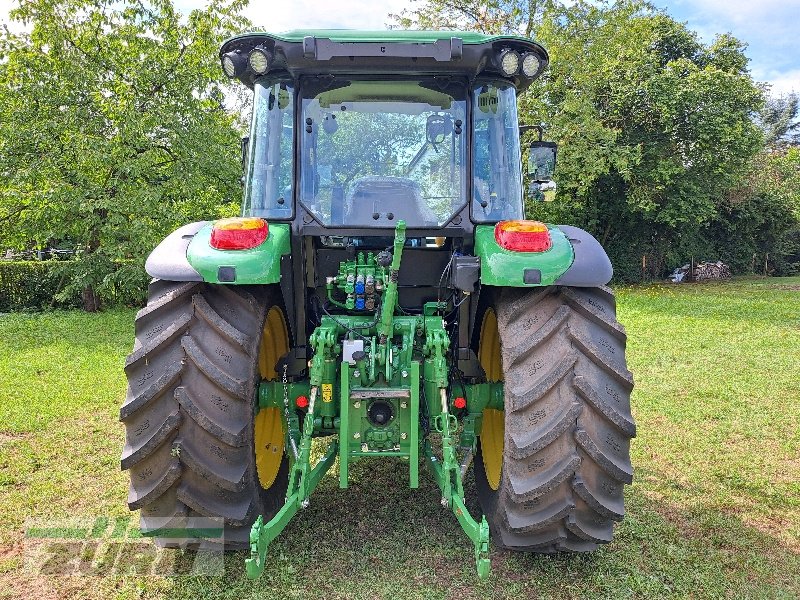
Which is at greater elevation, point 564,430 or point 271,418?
point 564,430

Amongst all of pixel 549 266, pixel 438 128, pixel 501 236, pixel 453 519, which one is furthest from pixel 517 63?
pixel 453 519

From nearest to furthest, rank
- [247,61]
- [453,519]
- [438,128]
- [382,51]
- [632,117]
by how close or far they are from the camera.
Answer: [382,51] < [247,61] < [438,128] < [453,519] < [632,117]

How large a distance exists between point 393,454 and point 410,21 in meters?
22.8

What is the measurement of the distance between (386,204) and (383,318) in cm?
→ 66

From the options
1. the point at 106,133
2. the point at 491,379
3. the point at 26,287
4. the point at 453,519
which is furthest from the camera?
the point at 26,287

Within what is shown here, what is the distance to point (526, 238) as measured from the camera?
306 cm

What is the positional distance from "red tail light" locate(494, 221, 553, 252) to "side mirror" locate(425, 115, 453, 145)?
80cm

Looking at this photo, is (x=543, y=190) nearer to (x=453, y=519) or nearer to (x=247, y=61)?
(x=247, y=61)

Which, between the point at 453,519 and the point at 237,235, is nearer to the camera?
the point at 237,235

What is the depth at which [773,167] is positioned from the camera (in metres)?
27.3

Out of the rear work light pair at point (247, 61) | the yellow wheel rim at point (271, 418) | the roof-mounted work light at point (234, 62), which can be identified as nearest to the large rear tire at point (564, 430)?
the yellow wheel rim at point (271, 418)

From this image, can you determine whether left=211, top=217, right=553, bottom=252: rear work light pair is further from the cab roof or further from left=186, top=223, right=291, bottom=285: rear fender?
the cab roof

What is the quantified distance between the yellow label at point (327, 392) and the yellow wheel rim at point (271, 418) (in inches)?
15.4

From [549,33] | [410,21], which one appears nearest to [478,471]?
[549,33]
